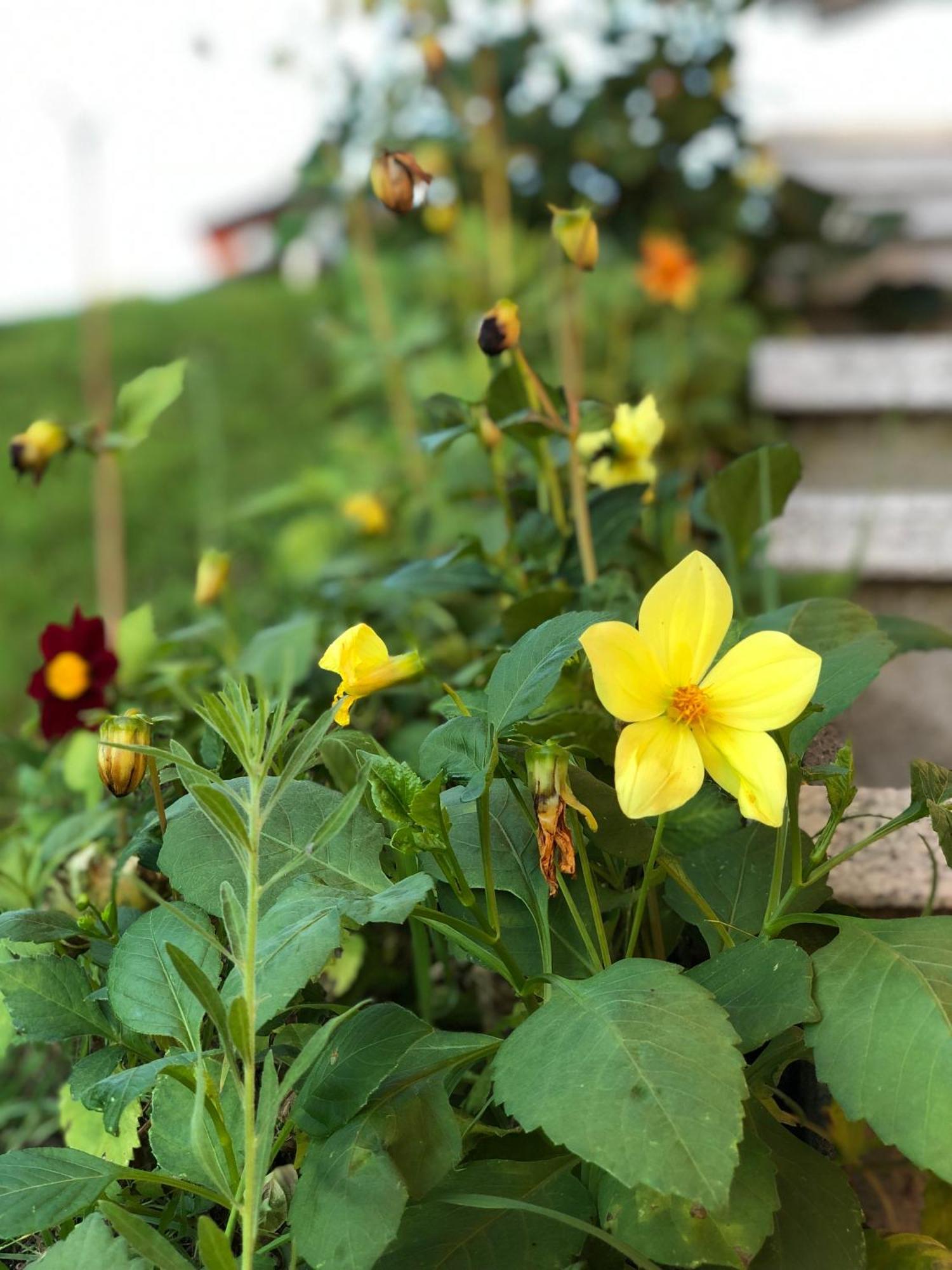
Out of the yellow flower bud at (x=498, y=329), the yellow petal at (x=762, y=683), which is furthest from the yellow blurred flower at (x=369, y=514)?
the yellow petal at (x=762, y=683)

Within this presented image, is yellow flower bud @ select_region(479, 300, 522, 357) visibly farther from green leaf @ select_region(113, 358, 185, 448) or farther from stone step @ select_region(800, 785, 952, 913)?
stone step @ select_region(800, 785, 952, 913)

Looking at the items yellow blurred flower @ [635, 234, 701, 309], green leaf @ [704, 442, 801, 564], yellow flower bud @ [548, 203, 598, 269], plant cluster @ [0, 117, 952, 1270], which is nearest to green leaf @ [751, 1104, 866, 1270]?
plant cluster @ [0, 117, 952, 1270]

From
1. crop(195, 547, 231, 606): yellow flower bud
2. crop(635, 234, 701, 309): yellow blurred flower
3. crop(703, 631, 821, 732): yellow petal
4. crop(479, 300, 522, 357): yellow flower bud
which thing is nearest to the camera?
crop(703, 631, 821, 732): yellow petal

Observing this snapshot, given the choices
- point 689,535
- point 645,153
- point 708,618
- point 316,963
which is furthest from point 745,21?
point 316,963

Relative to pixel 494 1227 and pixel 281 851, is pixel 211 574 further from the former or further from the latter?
pixel 494 1227

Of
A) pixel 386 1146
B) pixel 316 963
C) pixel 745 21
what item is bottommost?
pixel 386 1146

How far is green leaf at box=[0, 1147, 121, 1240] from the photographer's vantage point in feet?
1.68

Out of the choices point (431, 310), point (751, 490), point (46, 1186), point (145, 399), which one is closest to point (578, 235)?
point (751, 490)

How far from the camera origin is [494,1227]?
1.75ft

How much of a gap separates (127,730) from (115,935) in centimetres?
17

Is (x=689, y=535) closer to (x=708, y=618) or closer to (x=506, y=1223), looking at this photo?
(x=708, y=618)

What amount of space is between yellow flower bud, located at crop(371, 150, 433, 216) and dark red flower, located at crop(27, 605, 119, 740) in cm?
42

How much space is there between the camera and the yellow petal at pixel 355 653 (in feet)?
2.02

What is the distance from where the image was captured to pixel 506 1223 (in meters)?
0.54
